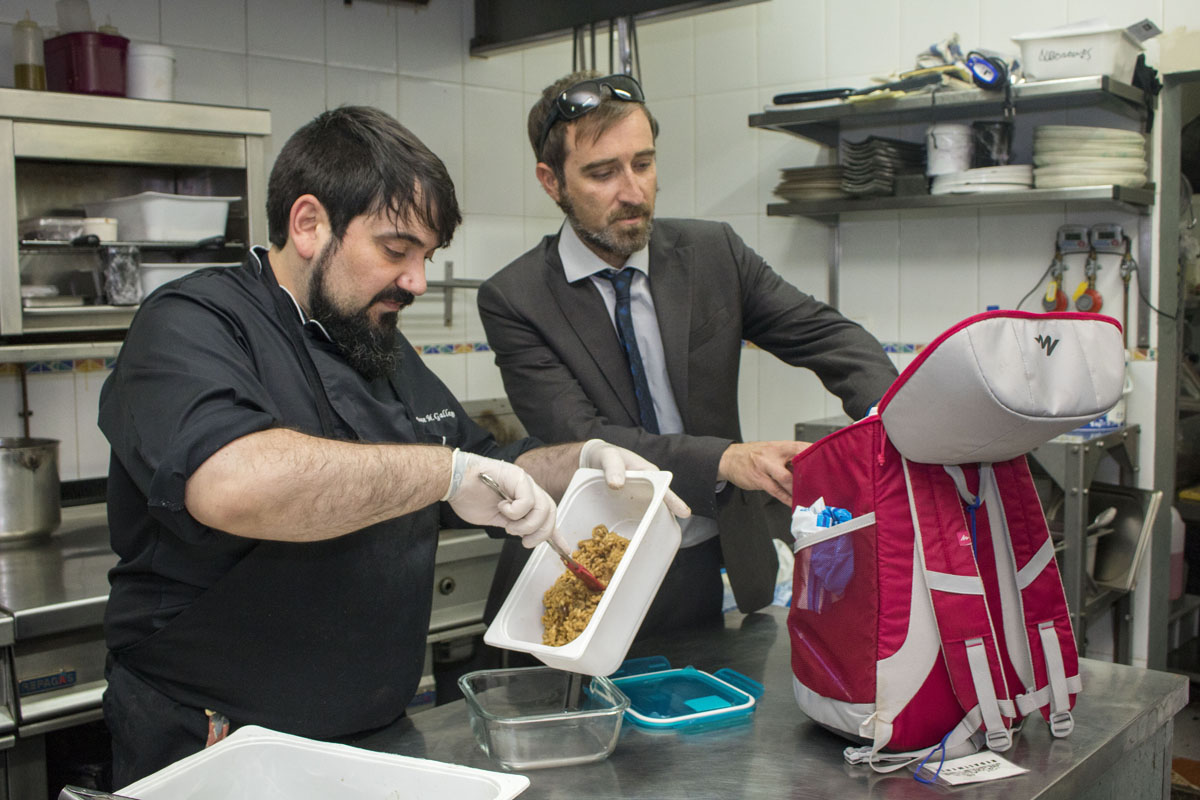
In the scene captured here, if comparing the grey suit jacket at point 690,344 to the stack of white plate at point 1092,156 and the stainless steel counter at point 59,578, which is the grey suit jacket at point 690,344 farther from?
the stack of white plate at point 1092,156

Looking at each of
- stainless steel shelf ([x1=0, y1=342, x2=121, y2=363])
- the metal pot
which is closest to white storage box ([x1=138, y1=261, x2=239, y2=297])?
stainless steel shelf ([x1=0, y1=342, x2=121, y2=363])

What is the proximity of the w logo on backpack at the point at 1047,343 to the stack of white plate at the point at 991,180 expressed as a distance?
2.06 metres

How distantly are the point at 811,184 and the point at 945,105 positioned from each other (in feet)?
1.81

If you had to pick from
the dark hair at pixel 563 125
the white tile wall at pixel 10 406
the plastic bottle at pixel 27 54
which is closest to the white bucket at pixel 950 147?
the dark hair at pixel 563 125

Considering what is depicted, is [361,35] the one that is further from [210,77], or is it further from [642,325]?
[642,325]

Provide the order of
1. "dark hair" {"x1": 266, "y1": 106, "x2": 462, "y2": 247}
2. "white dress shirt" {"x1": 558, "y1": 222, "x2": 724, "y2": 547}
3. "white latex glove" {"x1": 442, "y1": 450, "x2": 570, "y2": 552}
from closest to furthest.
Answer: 1. "white latex glove" {"x1": 442, "y1": 450, "x2": 570, "y2": 552}
2. "dark hair" {"x1": 266, "y1": 106, "x2": 462, "y2": 247}
3. "white dress shirt" {"x1": 558, "y1": 222, "x2": 724, "y2": 547}

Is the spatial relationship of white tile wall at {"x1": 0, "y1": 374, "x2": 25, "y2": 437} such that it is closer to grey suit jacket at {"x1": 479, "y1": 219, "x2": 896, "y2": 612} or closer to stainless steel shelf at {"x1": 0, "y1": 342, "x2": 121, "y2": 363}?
stainless steel shelf at {"x1": 0, "y1": 342, "x2": 121, "y2": 363}

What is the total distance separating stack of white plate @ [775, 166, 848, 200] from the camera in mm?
3508

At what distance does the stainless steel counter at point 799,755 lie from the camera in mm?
1329

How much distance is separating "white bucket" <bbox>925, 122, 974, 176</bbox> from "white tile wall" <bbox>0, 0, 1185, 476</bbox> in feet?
0.88

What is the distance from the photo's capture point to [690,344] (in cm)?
221

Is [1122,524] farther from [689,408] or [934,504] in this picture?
[934,504]

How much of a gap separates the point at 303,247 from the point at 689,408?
89 cm

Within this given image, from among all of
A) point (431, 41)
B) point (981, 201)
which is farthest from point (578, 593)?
point (431, 41)
